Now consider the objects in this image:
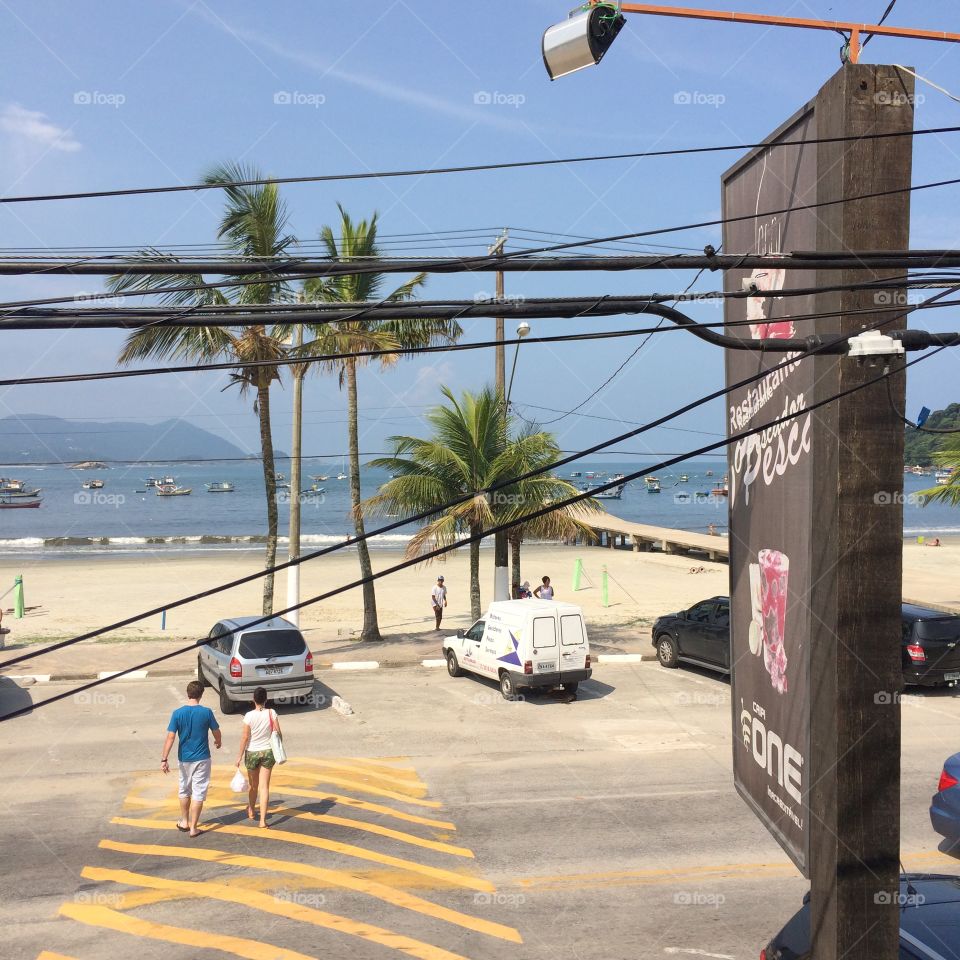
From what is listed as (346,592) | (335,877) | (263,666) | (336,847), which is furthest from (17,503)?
(335,877)

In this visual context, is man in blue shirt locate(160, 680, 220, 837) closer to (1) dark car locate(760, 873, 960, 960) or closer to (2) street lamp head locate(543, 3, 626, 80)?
(1) dark car locate(760, 873, 960, 960)

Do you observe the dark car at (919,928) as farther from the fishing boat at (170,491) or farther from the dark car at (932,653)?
the fishing boat at (170,491)

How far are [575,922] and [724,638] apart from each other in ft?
38.6

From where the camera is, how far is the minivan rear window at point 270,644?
1852 centimetres

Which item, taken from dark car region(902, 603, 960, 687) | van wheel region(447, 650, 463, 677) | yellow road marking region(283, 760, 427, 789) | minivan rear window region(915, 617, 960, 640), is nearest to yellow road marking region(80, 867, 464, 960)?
yellow road marking region(283, 760, 427, 789)

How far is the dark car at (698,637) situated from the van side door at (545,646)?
3.76 metres

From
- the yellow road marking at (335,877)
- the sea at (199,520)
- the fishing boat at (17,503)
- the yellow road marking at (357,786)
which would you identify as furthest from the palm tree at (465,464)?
the fishing boat at (17,503)

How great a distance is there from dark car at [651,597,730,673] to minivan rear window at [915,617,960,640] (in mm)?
3715

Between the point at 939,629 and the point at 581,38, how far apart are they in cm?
1667

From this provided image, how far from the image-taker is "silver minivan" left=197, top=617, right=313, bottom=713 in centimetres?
1831

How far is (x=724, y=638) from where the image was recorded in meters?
20.5

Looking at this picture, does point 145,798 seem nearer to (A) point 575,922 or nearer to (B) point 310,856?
(B) point 310,856

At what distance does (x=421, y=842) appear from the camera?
1169cm

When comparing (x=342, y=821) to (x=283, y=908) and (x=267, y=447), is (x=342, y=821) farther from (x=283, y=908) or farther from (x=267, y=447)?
(x=267, y=447)
